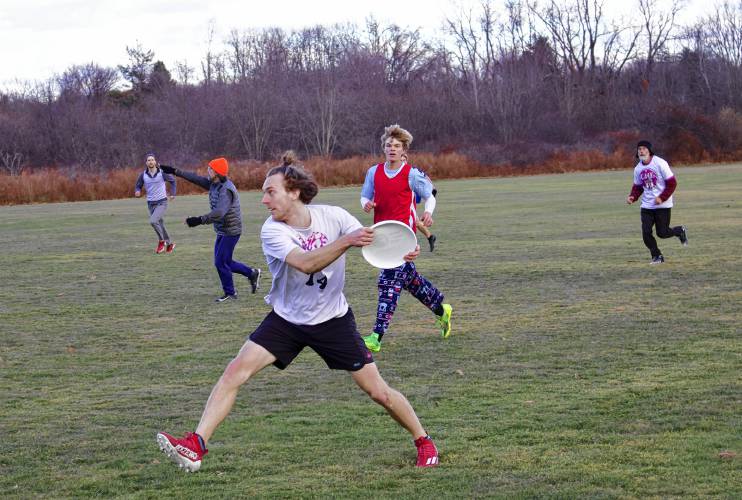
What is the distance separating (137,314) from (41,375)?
3.54 meters

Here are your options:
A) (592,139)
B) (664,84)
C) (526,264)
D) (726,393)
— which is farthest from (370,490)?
(664,84)

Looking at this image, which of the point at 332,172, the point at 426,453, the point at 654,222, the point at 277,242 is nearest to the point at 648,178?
the point at 654,222

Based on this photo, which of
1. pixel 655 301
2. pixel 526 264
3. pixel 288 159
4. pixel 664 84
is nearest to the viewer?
pixel 288 159

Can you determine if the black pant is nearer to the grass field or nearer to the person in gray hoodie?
the grass field

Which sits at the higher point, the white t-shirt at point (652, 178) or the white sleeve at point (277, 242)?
the white sleeve at point (277, 242)

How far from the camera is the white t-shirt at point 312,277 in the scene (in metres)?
5.43

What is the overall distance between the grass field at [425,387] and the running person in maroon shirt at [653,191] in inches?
21.5

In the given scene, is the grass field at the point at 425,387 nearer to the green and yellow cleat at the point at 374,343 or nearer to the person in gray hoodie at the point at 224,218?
the green and yellow cleat at the point at 374,343

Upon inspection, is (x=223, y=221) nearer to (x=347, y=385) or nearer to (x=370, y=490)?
(x=347, y=385)

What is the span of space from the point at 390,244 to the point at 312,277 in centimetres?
46

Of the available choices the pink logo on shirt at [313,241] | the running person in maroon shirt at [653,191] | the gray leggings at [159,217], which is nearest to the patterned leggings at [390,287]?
the pink logo on shirt at [313,241]

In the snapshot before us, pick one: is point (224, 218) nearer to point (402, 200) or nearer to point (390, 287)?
point (402, 200)

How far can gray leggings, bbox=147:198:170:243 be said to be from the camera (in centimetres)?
2002

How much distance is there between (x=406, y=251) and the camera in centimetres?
536
